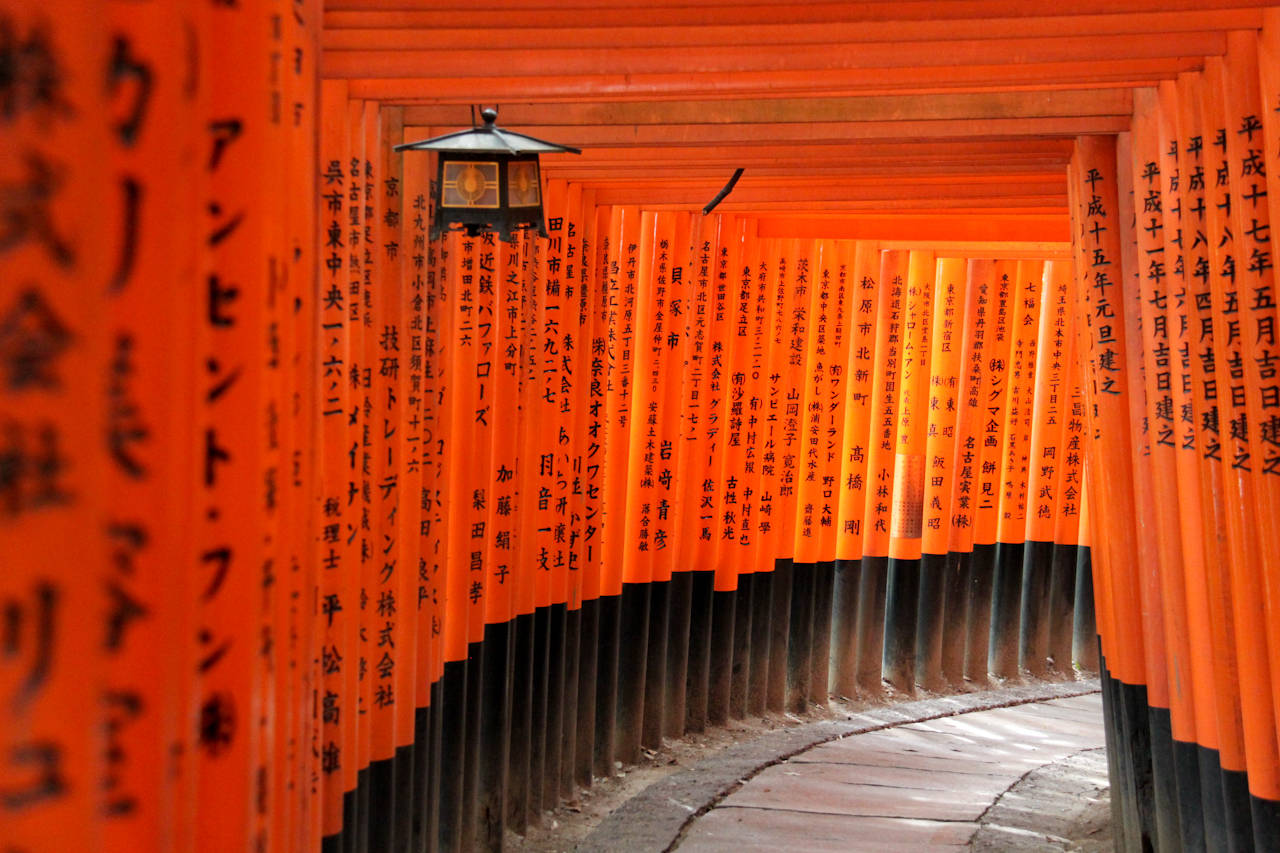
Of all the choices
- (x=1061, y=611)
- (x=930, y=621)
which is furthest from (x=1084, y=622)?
(x=930, y=621)

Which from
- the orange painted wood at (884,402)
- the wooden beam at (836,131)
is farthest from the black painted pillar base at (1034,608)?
the wooden beam at (836,131)

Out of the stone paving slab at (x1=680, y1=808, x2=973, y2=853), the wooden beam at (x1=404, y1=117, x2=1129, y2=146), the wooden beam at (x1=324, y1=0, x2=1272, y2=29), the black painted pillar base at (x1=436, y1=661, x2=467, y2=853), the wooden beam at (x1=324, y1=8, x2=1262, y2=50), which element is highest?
the wooden beam at (x1=324, y1=0, x2=1272, y2=29)

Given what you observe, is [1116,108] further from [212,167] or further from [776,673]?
[776,673]

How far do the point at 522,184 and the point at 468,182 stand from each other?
20 cm

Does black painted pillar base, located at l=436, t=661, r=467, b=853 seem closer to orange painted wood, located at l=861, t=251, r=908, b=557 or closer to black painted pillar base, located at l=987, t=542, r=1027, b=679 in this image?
orange painted wood, located at l=861, t=251, r=908, b=557

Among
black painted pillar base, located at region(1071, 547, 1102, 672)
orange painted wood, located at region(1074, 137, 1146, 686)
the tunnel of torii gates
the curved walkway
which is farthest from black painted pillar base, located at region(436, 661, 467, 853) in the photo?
black painted pillar base, located at region(1071, 547, 1102, 672)

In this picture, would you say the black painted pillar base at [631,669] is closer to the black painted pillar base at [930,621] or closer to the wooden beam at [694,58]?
the black painted pillar base at [930,621]

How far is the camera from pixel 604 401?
7.82 m

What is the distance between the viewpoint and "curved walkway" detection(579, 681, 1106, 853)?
6910mm

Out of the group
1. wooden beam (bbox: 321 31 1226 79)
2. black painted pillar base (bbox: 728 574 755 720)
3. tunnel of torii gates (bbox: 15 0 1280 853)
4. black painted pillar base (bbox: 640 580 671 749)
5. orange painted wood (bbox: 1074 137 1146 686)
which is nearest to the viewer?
tunnel of torii gates (bbox: 15 0 1280 853)

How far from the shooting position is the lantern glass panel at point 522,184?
4523mm

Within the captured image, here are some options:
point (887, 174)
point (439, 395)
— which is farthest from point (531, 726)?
point (887, 174)

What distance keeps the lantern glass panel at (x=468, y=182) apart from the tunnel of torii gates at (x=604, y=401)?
0.34 metres

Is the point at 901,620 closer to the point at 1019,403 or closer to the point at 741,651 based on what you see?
the point at 741,651
